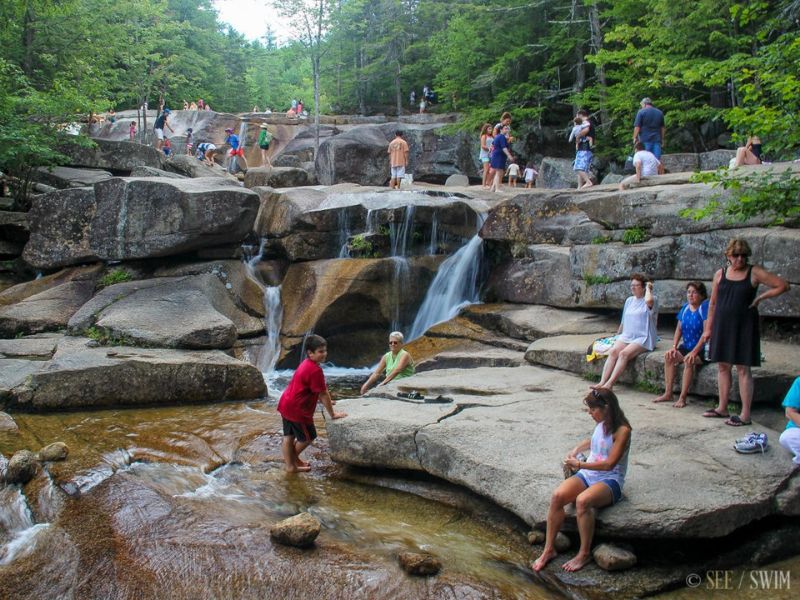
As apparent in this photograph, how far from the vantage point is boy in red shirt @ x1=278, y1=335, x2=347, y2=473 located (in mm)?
7121

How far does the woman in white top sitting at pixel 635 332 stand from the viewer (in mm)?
8312

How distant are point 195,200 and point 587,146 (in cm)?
931

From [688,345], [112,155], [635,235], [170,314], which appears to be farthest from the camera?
[112,155]

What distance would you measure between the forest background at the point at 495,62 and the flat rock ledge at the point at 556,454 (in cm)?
383

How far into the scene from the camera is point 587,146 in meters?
15.5

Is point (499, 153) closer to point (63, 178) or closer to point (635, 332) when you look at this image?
point (635, 332)

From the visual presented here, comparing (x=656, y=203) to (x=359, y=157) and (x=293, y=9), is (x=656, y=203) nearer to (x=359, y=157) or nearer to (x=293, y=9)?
(x=359, y=157)

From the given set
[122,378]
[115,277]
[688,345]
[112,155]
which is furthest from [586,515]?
[112,155]

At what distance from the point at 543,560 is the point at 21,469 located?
5004 mm

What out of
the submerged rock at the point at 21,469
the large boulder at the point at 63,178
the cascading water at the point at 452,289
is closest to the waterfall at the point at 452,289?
the cascading water at the point at 452,289

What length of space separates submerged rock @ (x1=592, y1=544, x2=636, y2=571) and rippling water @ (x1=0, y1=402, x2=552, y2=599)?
59cm

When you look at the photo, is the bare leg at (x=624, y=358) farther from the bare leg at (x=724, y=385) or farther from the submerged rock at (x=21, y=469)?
the submerged rock at (x=21, y=469)

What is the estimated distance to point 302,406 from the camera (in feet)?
23.6

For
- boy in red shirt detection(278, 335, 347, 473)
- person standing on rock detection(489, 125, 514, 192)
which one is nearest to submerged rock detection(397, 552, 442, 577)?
boy in red shirt detection(278, 335, 347, 473)
